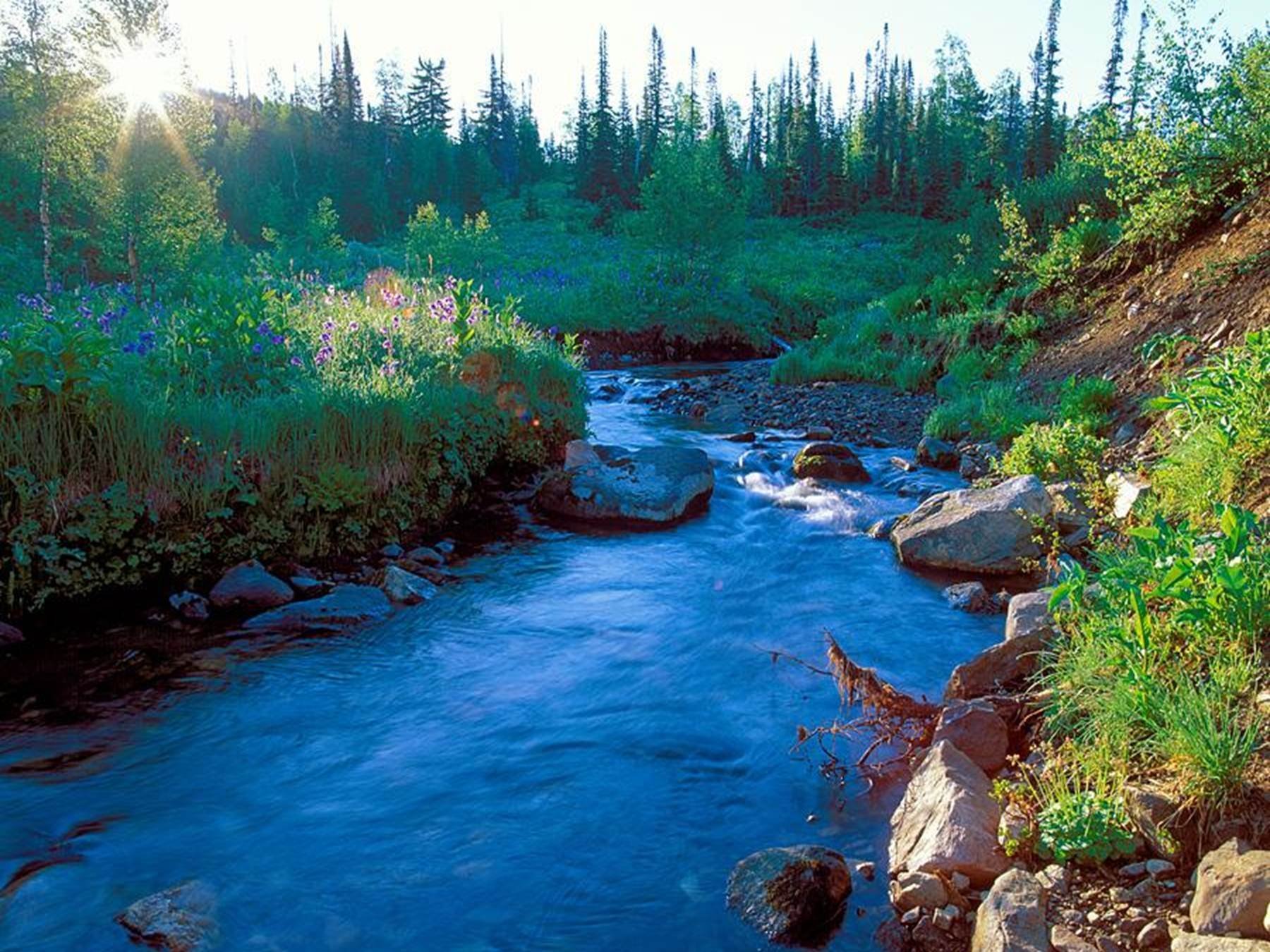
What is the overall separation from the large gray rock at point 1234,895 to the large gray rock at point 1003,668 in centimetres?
181

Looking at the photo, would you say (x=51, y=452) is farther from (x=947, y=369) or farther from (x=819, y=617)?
(x=947, y=369)

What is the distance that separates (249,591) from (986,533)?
18.9ft

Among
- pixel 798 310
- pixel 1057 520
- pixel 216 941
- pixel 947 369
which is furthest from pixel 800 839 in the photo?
pixel 798 310

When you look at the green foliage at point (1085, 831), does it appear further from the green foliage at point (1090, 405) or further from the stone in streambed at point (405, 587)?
the green foliage at point (1090, 405)

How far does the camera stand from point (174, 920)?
3303mm

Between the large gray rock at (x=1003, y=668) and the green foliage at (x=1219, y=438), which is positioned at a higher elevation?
the green foliage at (x=1219, y=438)

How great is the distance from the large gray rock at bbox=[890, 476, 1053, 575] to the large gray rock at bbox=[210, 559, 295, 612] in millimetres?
5096

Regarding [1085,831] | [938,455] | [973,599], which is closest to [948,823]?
[1085,831]

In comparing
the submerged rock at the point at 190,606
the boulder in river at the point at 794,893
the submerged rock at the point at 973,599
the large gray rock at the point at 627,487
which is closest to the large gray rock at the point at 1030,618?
the submerged rock at the point at 973,599

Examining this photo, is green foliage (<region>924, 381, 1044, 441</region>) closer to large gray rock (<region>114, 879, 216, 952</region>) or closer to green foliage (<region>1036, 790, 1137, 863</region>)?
green foliage (<region>1036, 790, 1137, 863</region>)

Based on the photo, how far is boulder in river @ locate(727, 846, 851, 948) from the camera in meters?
3.17

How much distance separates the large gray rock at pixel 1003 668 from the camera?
445cm

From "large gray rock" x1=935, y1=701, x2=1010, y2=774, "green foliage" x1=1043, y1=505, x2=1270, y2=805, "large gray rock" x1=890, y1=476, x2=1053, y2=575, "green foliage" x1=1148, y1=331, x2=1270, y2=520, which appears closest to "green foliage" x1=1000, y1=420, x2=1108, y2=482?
"large gray rock" x1=890, y1=476, x2=1053, y2=575

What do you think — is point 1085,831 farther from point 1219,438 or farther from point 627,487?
point 627,487
